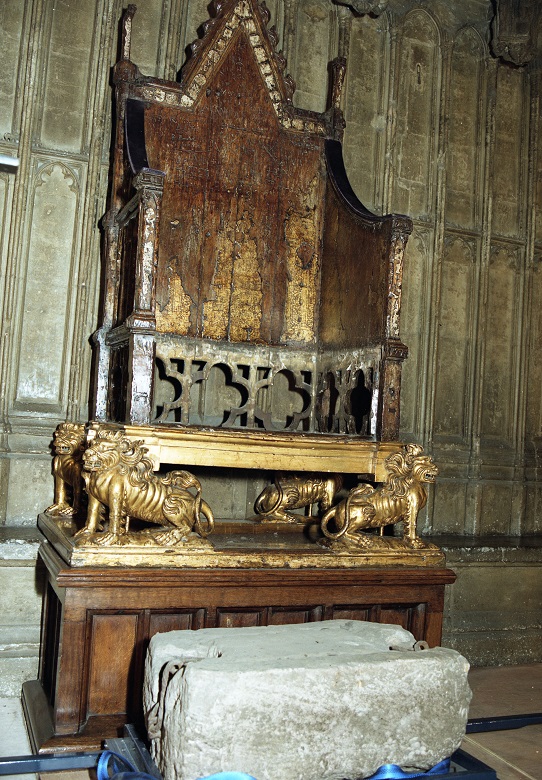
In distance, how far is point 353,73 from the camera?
5.23 meters

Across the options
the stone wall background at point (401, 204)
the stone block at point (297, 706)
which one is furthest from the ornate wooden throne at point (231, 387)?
the stone block at point (297, 706)

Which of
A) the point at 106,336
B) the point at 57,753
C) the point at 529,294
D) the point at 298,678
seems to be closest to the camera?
the point at 298,678

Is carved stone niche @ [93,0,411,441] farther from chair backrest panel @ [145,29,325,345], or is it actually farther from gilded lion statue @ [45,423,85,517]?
gilded lion statue @ [45,423,85,517]

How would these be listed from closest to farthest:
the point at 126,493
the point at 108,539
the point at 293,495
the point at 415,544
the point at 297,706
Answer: the point at 297,706 < the point at 108,539 < the point at 126,493 < the point at 415,544 < the point at 293,495

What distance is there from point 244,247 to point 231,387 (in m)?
0.85

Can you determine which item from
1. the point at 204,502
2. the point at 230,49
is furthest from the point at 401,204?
the point at 204,502

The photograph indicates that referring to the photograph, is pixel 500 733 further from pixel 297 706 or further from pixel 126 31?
pixel 126 31

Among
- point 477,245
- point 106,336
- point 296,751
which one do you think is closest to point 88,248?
point 106,336

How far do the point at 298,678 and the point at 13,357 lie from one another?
8.90ft

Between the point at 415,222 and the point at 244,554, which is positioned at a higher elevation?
the point at 415,222

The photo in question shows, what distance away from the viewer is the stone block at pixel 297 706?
2.28m

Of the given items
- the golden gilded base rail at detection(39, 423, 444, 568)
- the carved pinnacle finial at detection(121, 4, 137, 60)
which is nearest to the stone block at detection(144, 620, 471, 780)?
the golden gilded base rail at detection(39, 423, 444, 568)

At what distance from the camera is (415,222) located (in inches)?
207

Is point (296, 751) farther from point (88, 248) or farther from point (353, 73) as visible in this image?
point (353, 73)
